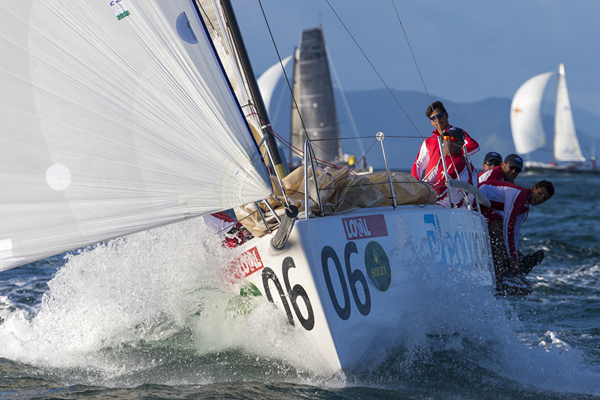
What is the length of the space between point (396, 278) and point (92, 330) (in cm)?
190

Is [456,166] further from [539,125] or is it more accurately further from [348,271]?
[539,125]

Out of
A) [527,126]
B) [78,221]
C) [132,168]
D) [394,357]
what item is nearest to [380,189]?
[394,357]

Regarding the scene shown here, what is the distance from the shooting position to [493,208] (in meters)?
4.76

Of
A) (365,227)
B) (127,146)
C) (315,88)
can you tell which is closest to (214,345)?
(365,227)

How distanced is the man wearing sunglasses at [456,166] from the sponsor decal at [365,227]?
120cm

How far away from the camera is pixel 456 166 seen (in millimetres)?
4340

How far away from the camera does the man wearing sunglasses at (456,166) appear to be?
4.19m

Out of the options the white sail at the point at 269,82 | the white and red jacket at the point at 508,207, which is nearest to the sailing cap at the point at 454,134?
the white and red jacket at the point at 508,207

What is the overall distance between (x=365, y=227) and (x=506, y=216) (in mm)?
2177

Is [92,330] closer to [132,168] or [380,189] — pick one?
[132,168]

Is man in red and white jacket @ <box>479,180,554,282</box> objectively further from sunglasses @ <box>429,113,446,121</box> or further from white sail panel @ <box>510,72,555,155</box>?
white sail panel @ <box>510,72,555,155</box>

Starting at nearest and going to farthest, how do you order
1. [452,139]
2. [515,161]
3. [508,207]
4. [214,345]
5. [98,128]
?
[98,128]
[214,345]
[452,139]
[508,207]
[515,161]

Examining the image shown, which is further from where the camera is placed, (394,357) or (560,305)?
(560,305)

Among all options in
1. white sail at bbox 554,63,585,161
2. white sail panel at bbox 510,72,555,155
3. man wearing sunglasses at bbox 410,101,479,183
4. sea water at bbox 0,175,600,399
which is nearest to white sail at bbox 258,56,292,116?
white sail panel at bbox 510,72,555,155
